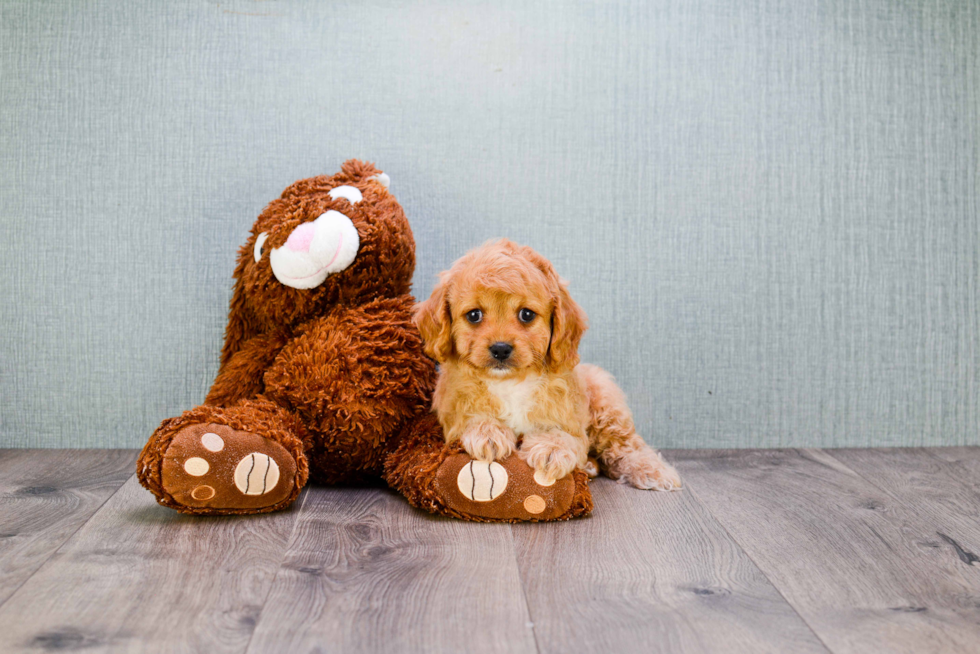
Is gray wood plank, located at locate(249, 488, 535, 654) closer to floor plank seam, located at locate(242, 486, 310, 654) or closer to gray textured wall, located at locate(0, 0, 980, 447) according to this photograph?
floor plank seam, located at locate(242, 486, 310, 654)

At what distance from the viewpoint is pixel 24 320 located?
5.35ft

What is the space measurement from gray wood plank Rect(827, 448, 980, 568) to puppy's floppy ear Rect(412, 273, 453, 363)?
80 cm

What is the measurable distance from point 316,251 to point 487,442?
1.49 feet

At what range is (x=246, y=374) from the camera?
4.63 ft

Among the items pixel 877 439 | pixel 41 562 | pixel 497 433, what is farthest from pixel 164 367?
pixel 877 439

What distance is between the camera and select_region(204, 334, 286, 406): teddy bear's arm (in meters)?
1.41

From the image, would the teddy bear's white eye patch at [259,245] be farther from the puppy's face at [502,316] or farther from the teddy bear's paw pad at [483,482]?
the teddy bear's paw pad at [483,482]

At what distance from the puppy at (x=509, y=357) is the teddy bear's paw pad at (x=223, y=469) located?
0.29 m

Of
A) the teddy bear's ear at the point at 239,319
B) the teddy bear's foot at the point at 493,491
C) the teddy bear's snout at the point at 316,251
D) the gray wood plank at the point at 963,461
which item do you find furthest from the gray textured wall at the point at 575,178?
the teddy bear's foot at the point at 493,491

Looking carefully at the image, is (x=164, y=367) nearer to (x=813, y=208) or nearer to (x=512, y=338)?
(x=512, y=338)

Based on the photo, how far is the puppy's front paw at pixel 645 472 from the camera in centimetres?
140

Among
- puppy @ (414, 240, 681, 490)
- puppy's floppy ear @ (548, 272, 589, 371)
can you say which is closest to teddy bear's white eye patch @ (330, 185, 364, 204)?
puppy @ (414, 240, 681, 490)

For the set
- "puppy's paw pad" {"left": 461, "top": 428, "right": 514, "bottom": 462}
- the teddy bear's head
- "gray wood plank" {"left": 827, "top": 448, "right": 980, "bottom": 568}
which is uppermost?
the teddy bear's head

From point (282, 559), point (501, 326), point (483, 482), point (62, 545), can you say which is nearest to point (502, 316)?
point (501, 326)
